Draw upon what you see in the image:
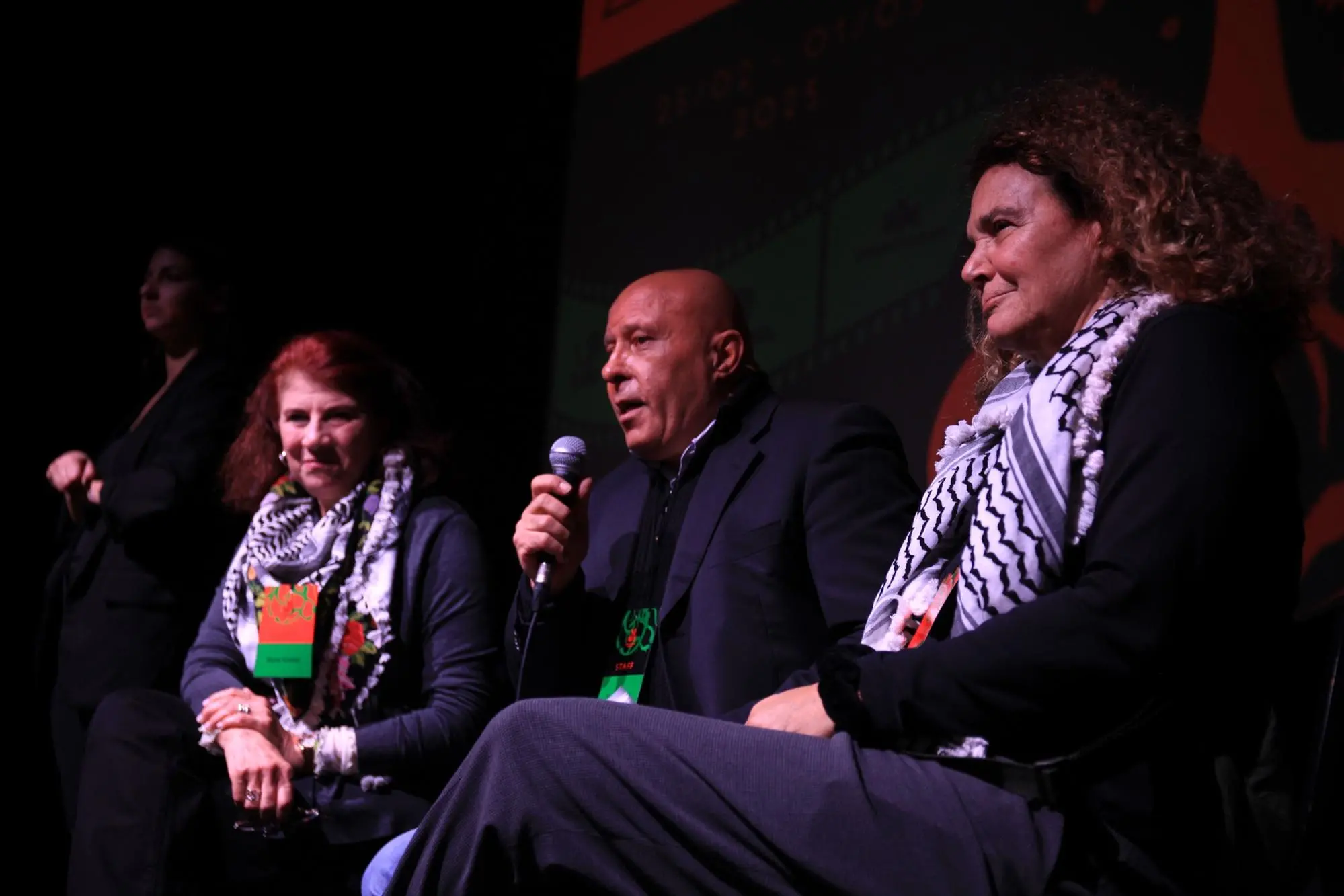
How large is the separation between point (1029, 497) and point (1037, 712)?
0.84 feet

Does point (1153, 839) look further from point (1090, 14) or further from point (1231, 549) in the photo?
point (1090, 14)

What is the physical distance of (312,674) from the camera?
261 centimetres

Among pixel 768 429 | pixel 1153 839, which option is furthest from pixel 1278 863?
pixel 768 429

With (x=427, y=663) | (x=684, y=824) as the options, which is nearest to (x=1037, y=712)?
(x=684, y=824)

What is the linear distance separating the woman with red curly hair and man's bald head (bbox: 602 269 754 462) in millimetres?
516

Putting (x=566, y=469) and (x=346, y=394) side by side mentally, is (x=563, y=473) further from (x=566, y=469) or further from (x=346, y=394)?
(x=346, y=394)

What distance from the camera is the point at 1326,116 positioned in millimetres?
2322

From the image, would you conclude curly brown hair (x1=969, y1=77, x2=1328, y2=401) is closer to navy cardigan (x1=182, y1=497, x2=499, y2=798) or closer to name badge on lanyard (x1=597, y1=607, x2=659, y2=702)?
name badge on lanyard (x1=597, y1=607, x2=659, y2=702)

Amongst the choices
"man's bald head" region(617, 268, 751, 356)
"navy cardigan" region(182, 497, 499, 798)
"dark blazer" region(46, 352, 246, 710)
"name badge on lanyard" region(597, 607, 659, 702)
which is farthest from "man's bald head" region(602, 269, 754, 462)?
"dark blazer" region(46, 352, 246, 710)

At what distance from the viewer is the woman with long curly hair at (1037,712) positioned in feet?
4.05

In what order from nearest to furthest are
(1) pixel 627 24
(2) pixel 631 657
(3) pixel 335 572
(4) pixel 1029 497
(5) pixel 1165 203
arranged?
1. (4) pixel 1029 497
2. (5) pixel 1165 203
3. (2) pixel 631 657
4. (3) pixel 335 572
5. (1) pixel 627 24

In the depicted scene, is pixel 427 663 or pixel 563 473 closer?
pixel 563 473

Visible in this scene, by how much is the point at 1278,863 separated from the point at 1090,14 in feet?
6.04

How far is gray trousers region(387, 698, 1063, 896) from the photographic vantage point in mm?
1224
